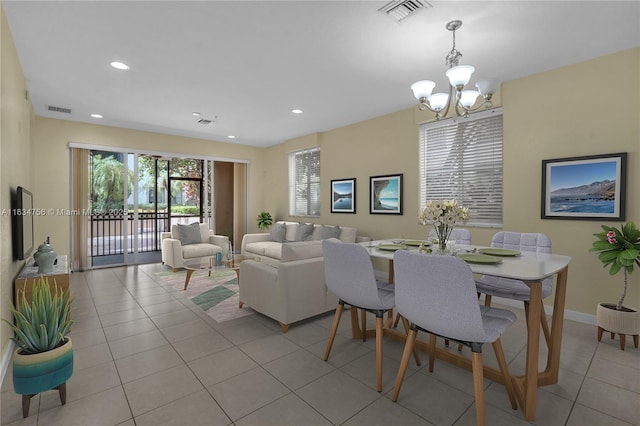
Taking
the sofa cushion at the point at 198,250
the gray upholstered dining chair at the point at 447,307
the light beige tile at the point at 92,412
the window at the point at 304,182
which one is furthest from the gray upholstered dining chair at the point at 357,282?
the window at the point at 304,182

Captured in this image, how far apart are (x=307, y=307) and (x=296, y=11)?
2.72m

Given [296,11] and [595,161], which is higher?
[296,11]

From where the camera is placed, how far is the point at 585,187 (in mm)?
3164

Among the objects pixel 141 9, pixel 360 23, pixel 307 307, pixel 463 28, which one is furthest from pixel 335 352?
pixel 141 9

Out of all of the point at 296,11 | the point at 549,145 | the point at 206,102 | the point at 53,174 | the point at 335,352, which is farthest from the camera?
the point at 53,174

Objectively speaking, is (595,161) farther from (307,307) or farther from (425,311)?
(307,307)

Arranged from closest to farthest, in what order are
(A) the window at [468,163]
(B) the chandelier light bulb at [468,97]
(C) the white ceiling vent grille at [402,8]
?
(C) the white ceiling vent grille at [402,8], (B) the chandelier light bulb at [468,97], (A) the window at [468,163]

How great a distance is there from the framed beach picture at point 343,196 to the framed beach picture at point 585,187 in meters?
2.98

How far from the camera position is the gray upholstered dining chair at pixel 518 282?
234 cm

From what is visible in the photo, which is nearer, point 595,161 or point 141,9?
point 141,9

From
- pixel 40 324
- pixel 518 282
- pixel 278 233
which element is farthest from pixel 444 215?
pixel 278 233

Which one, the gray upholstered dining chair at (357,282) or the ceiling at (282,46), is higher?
the ceiling at (282,46)

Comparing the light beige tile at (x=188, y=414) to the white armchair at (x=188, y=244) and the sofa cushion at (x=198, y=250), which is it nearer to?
the white armchair at (x=188, y=244)

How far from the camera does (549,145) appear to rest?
134 inches
